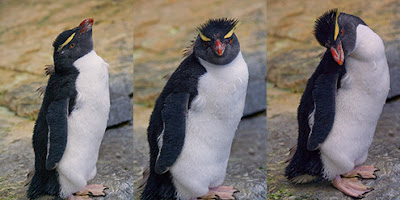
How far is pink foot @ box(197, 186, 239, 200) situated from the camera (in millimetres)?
1891

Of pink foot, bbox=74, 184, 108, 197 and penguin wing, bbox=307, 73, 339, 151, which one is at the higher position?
penguin wing, bbox=307, 73, 339, 151

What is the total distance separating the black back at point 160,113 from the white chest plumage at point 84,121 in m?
0.20

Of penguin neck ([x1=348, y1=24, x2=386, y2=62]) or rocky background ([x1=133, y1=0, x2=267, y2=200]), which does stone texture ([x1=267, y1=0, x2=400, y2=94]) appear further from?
penguin neck ([x1=348, y1=24, x2=386, y2=62])

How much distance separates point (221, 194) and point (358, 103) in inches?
24.4

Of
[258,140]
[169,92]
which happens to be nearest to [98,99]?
[169,92]

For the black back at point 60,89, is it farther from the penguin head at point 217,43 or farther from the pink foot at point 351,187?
the pink foot at point 351,187

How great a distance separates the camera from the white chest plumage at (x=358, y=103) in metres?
1.77

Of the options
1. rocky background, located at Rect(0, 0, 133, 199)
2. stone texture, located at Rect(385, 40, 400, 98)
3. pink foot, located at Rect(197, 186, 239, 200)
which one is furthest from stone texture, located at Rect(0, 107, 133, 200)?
stone texture, located at Rect(385, 40, 400, 98)

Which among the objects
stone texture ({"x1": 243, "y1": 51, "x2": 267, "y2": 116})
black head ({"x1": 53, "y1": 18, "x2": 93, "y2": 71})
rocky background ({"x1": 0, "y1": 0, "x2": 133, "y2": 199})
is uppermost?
black head ({"x1": 53, "y1": 18, "x2": 93, "y2": 71})

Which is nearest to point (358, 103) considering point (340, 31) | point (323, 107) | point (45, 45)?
point (323, 107)

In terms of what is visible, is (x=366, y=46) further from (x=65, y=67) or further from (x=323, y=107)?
(x=65, y=67)

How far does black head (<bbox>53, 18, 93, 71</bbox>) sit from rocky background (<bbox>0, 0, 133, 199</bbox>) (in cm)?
30

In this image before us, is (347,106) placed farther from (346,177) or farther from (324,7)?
(324,7)

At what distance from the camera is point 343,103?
1.82m
